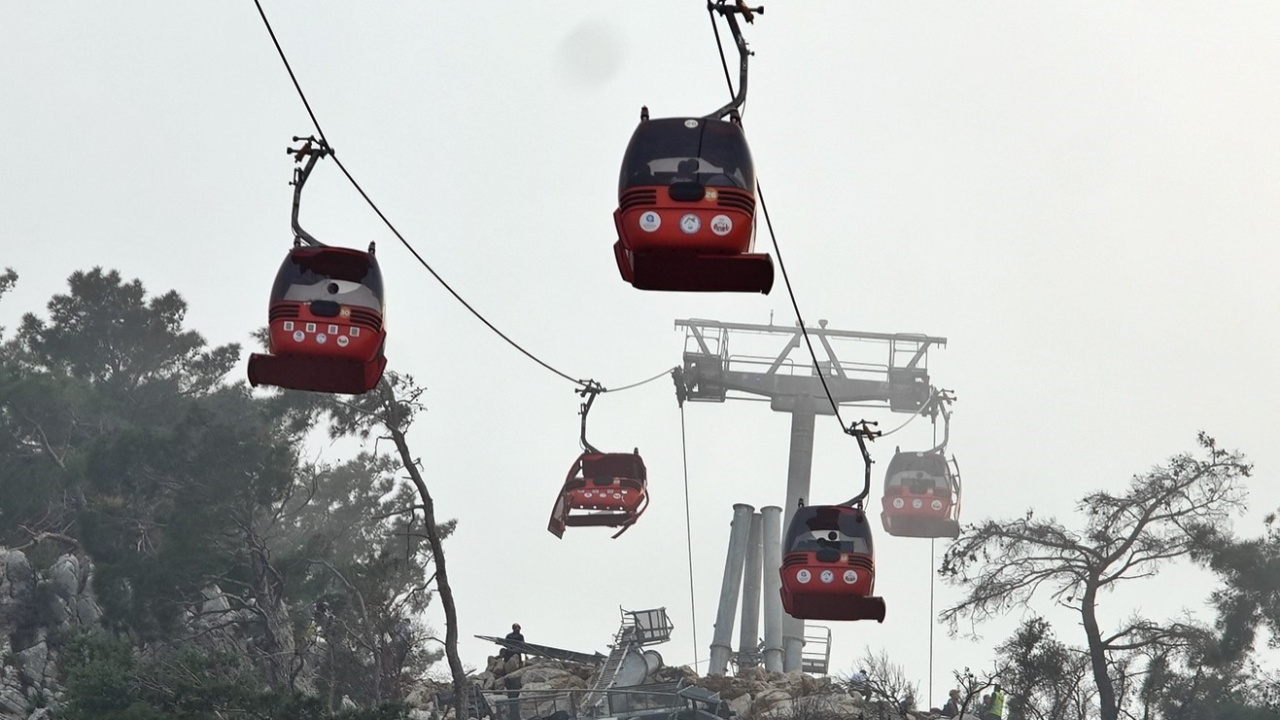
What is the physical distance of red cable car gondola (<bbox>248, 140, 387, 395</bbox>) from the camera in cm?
1569

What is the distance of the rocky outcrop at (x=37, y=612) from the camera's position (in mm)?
48156

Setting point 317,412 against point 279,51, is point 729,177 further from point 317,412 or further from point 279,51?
point 317,412

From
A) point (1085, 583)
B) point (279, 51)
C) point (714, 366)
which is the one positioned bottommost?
point (279, 51)

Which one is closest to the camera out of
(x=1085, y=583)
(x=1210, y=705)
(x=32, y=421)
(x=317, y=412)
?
(x=1085, y=583)

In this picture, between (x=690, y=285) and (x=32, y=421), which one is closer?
(x=690, y=285)

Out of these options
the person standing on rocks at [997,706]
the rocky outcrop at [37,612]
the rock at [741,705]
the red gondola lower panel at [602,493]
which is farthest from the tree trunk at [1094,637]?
the rocky outcrop at [37,612]

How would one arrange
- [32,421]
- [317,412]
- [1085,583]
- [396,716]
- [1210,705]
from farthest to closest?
[32,421] → [317,412] → [1210,705] → [1085,583] → [396,716]

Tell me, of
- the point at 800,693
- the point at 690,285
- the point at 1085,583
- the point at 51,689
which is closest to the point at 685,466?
the point at 800,693

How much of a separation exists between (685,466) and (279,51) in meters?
30.1

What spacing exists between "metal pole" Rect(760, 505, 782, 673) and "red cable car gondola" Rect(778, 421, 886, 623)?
982 inches

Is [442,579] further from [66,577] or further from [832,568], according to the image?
[66,577]

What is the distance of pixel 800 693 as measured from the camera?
4234 cm

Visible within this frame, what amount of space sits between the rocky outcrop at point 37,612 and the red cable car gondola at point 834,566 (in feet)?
100

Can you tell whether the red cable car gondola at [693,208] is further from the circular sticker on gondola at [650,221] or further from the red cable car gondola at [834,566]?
the red cable car gondola at [834,566]
